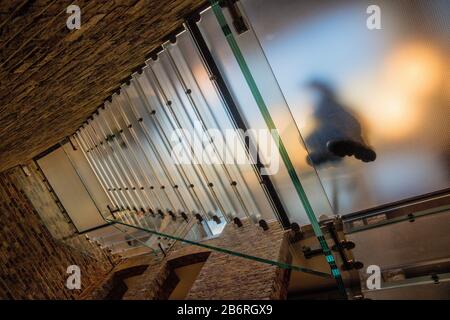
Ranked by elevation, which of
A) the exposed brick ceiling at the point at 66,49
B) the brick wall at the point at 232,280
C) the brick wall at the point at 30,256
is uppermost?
the exposed brick ceiling at the point at 66,49

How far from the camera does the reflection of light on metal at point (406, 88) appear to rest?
228cm

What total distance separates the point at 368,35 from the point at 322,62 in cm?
36

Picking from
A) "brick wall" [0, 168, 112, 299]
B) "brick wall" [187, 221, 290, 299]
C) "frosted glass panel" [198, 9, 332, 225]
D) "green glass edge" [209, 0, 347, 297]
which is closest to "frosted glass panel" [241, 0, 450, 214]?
"frosted glass panel" [198, 9, 332, 225]

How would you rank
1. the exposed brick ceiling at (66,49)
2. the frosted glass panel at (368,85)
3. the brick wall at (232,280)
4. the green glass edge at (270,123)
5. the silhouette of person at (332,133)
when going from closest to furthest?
the green glass edge at (270,123)
the exposed brick ceiling at (66,49)
the frosted glass panel at (368,85)
the silhouette of person at (332,133)
the brick wall at (232,280)

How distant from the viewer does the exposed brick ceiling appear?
5.56 feet

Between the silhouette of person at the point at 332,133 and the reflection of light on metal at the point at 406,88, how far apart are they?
0.61 feet

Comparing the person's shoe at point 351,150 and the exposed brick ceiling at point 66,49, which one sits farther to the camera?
the person's shoe at point 351,150

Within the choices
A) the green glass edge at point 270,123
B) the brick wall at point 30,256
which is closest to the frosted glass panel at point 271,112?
the green glass edge at point 270,123

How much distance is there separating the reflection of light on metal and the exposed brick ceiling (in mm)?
1524

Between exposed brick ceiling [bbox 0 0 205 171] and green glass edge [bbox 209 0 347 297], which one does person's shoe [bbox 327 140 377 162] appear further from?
green glass edge [bbox 209 0 347 297]

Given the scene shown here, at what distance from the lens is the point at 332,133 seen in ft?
9.25

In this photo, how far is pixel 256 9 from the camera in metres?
2.54

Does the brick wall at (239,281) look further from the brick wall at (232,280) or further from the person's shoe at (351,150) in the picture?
the person's shoe at (351,150)
